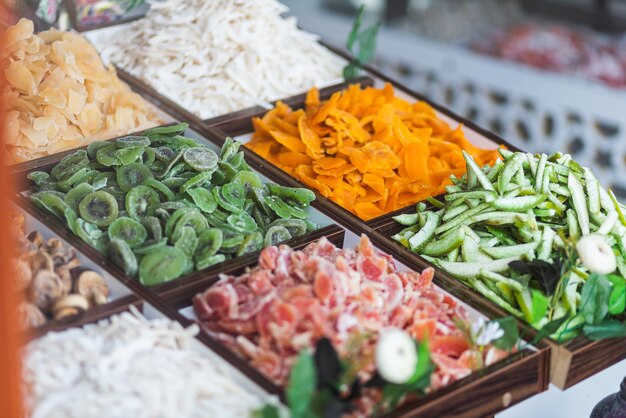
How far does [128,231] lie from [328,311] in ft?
1.76

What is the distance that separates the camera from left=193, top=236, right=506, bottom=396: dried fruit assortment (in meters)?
1.47

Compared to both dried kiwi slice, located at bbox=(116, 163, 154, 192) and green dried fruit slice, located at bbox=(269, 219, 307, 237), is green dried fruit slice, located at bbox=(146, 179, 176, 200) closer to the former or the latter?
dried kiwi slice, located at bbox=(116, 163, 154, 192)

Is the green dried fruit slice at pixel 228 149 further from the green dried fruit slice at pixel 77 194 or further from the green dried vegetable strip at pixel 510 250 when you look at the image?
the green dried vegetable strip at pixel 510 250

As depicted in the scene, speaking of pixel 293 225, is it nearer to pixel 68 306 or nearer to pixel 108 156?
pixel 108 156

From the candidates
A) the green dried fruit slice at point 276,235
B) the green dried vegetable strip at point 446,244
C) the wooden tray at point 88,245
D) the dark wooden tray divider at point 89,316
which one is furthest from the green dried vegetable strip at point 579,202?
the dark wooden tray divider at point 89,316

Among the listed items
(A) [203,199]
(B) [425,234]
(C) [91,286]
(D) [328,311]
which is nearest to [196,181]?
(A) [203,199]

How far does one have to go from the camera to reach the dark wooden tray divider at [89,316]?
146 centimetres

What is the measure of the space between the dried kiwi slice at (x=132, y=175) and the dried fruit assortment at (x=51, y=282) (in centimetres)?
25

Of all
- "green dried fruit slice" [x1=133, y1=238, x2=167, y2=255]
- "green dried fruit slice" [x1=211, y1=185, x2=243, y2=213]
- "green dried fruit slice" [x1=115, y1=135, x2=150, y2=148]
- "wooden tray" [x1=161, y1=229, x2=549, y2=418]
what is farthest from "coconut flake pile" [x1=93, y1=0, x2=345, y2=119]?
"wooden tray" [x1=161, y1=229, x2=549, y2=418]

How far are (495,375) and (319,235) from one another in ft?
1.82

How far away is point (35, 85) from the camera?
2.24 meters

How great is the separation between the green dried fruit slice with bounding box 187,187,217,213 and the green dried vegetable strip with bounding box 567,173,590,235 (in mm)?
808

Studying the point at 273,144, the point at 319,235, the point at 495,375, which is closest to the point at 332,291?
the point at 495,375

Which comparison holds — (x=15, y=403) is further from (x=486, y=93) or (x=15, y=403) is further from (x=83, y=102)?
(x=486, y=93)
